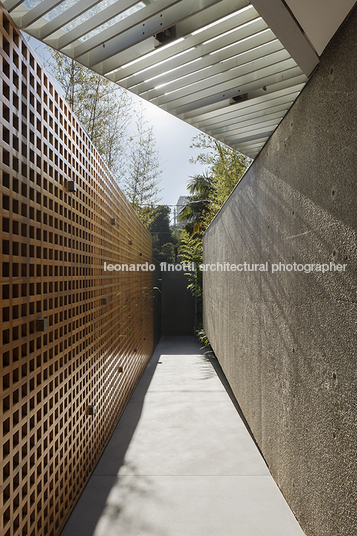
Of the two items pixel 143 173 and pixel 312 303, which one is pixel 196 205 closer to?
pixel 143 173

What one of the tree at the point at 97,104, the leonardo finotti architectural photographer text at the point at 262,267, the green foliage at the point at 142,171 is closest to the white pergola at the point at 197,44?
the leonardo finotti architectural photographer text at the point at 262,267

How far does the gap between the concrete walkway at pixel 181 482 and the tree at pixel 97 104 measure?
4633 millimetres

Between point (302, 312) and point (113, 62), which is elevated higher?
point (113, 62)

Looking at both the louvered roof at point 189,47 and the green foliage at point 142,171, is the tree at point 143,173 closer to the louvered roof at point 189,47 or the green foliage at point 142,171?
the green foliage at point 142,171

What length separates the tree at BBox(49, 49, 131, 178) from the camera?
18.9 feet

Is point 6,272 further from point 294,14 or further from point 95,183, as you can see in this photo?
point 95,183

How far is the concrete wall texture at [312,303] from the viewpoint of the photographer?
1.38m

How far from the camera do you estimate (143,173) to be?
997 centimetres

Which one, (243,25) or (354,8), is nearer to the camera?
(354,8)

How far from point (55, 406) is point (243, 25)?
2.27 m

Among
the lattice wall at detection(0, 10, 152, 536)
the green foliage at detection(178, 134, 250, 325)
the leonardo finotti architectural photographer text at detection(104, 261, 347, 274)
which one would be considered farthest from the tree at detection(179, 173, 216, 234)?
the lattice wall at detection(0, 10, 152, 536)

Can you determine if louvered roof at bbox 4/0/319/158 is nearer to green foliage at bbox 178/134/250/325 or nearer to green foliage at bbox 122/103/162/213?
green foliage at bbox 178/134/250/325

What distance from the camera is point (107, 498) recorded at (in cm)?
238

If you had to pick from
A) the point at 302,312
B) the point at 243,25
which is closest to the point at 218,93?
the point at 243,25
